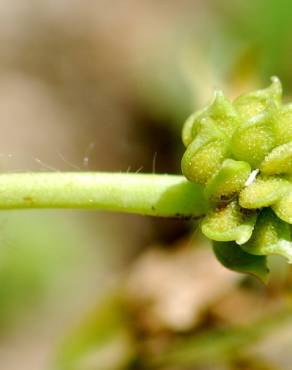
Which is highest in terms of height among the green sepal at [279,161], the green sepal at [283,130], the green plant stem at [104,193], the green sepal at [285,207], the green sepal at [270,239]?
the green sepal at [283,130]

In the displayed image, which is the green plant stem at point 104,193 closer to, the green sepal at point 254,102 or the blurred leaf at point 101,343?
the green sepal at point 254,102

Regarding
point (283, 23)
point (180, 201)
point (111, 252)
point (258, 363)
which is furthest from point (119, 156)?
point (180, 201)

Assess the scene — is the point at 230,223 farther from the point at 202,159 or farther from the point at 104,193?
the point at 104,193

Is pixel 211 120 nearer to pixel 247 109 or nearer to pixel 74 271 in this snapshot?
pixel 247 109

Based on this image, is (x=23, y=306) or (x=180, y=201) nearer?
(x=180, y=201)

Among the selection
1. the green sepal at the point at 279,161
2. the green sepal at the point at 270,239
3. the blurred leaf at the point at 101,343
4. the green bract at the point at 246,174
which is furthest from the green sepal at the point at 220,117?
the blurred leaf at the point at 101,343

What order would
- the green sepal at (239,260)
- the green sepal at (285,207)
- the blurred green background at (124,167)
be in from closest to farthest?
the green sepal at (285,207) → the green sepal at (239,260) → the blurred green background at (124,167)

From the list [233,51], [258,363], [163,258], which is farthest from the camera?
[233,51]
